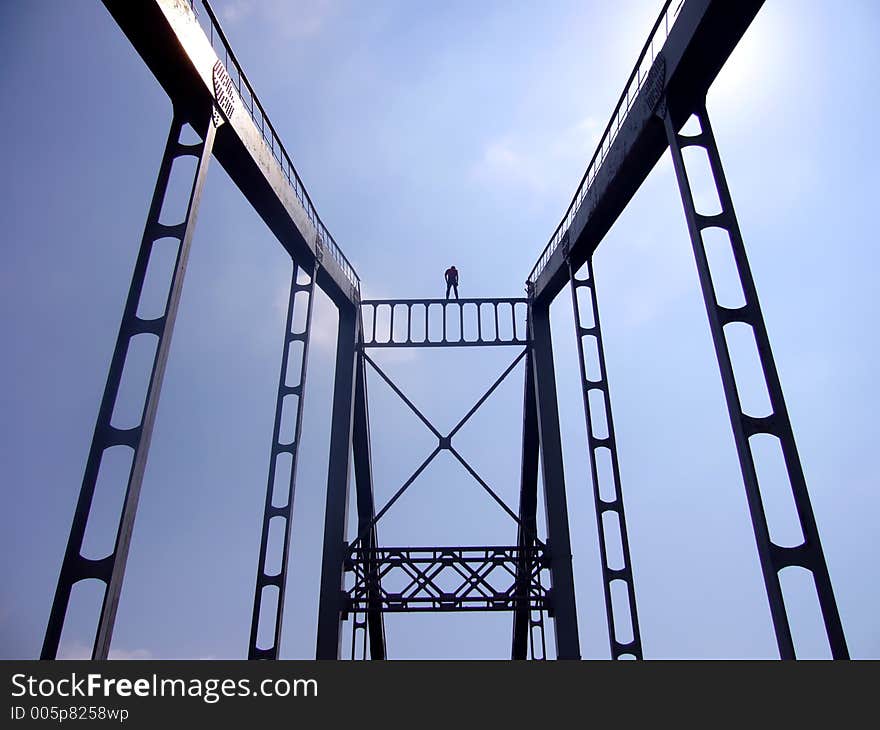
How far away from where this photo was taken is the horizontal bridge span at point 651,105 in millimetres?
6500

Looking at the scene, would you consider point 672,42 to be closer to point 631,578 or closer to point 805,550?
point 805,550

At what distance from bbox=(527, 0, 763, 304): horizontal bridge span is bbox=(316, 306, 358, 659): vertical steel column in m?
5.13

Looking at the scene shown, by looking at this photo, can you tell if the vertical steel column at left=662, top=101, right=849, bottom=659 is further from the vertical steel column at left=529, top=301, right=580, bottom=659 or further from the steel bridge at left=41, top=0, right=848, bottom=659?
the vertical steel column at left=529, top=301, right=580, bottom=659

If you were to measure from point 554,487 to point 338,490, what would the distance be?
4.49 metres

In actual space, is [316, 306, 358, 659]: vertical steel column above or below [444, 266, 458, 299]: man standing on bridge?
below

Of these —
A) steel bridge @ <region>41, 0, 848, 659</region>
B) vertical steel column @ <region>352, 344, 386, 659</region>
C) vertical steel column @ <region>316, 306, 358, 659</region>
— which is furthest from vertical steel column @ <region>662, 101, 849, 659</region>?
vertical steel column @ <region>352, 344, 386, 659</region>

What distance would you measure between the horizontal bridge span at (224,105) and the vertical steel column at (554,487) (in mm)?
5193

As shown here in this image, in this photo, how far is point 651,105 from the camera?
782 cm

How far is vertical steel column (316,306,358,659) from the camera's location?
40.0ft

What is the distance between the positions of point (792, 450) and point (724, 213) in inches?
97.0

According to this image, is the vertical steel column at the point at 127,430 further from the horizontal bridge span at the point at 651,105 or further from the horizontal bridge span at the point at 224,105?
the horizontal bridge span at the point at 651,105

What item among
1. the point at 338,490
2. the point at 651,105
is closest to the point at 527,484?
the point at 338,490

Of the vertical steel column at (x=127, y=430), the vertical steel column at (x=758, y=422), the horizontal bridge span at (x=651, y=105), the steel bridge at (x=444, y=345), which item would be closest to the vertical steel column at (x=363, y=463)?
the steel bridge at (x=444, y=345)

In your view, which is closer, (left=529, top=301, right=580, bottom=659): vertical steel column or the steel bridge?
the steel bridge
